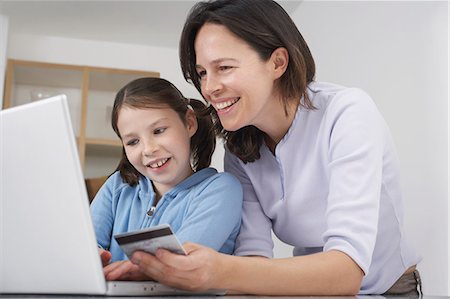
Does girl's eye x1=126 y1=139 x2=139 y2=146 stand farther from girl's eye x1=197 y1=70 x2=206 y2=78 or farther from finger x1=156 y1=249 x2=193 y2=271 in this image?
finger x1=156 y1=249 x2=193 y2=271

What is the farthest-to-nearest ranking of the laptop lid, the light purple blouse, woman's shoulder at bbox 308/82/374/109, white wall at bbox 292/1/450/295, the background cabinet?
1. the background cabinet
2. white wall at bbox 292/1/450/295
3. woman's shoulder at bbox 308/82/374/109
4. the light purple blouse
5. the laptop lid

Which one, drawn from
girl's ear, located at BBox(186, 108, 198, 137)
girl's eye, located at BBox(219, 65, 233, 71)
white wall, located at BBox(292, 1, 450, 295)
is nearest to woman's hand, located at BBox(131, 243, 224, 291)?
girl's eye, located at BBox(219, 65, 233, 71)

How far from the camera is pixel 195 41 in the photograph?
138 centimetres

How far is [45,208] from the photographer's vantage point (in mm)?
758

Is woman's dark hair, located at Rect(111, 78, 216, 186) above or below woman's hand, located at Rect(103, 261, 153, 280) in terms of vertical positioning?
above

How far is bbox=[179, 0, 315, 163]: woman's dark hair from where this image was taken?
130 centimetres

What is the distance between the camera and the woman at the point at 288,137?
44.9 inches

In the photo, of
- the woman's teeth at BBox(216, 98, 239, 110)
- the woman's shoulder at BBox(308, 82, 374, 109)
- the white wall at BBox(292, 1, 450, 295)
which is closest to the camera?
the woman's shoulder at BBox(308, 82, 374, 109)

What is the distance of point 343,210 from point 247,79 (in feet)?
1.23

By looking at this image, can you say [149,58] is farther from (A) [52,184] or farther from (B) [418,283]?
(A) [52,184]

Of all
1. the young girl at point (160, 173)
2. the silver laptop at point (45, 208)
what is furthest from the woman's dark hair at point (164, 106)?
the silver laptop at point (45, 208)

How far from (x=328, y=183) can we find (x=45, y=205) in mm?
685

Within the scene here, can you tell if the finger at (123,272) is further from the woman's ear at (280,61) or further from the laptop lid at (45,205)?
the woman's ear at (280,61)

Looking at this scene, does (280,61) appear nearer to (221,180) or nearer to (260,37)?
(260,37)
